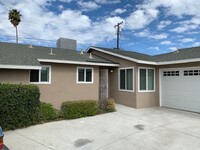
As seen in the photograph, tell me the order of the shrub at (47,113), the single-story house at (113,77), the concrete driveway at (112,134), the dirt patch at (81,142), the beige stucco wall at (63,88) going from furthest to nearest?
the beige stucco wall at (63,88), the single-story house at (113,77), the shrub at (47,113), the dirt patch at (81,142), the concrete driveway at (112,134)

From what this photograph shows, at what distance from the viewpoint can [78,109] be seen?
10320 mm

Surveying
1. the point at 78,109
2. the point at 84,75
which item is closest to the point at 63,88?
the point at 84,75

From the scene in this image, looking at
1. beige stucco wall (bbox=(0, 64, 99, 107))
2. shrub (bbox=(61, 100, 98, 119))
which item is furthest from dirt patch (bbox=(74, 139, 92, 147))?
beige stucco wall (bbox=(0, 64, 99, 107))

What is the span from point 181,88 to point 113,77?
463cm

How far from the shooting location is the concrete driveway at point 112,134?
6371mm

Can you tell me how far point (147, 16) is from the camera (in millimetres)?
18625

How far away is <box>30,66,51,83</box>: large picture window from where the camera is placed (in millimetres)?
10909

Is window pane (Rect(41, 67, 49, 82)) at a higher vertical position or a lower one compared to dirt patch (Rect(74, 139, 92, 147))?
higher

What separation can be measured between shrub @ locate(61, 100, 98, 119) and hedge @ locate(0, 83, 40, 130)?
1.57 metres

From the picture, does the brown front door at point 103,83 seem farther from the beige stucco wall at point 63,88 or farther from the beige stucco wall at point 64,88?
the beige stucco wall at point 63,88

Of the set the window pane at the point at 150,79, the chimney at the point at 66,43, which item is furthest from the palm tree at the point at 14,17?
the window pane at the point at 150,79

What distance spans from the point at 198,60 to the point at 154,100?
426 centimetres

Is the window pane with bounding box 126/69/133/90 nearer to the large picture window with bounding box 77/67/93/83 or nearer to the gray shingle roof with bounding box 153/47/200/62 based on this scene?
the gray shingle roof with bounding box 153/47/200/62

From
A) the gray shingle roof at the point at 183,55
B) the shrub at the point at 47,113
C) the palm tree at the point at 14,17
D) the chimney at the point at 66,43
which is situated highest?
the palm tree at the point at 14,17
